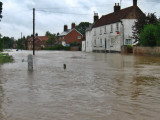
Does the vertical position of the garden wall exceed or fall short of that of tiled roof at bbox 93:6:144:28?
it falls short

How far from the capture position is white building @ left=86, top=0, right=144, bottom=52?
159 feet

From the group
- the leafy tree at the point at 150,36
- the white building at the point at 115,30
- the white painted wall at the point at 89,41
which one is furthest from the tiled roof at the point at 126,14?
the leafy tree at the point at 150,36

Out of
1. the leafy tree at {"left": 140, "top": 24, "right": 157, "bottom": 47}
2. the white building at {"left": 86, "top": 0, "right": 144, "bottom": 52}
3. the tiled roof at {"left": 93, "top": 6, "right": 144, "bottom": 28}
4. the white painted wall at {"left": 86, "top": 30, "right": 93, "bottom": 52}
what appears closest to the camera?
the leafy tree at {"left": 140, "top": 24, "right": 157, "bottom": 47}

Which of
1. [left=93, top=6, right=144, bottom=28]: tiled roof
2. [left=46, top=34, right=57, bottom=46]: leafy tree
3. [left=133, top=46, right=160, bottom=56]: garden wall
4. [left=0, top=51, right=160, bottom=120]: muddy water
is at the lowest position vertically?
[left=0, top=51, right=160, bottom=120]: muddy water

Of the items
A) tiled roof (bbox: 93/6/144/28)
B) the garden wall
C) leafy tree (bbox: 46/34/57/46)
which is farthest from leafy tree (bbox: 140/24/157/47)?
leafy tree (bbox: 46/34/57/46)

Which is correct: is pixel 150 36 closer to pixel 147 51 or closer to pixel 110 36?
pixel 147 51

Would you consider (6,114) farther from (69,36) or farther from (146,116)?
(69,36)

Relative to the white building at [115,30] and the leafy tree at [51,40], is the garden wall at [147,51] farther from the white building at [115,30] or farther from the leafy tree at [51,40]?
the leafy tree at [51,40]

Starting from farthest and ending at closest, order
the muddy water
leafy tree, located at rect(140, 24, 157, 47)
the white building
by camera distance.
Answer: the white building → leafy tree, located at rect(140, 24, 157, 47) → the muddy water

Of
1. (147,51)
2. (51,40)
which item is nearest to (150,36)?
(147,51)

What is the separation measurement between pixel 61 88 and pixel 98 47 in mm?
52326

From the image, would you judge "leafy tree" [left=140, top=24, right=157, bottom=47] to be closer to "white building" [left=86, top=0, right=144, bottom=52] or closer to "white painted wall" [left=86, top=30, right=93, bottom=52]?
"white building" [left=86, top=0, right=144, bottom=52]

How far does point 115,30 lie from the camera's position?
168ft

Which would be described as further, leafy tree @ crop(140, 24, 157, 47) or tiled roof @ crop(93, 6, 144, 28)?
tiled roof @ crop(93, 6, 144, 28)
